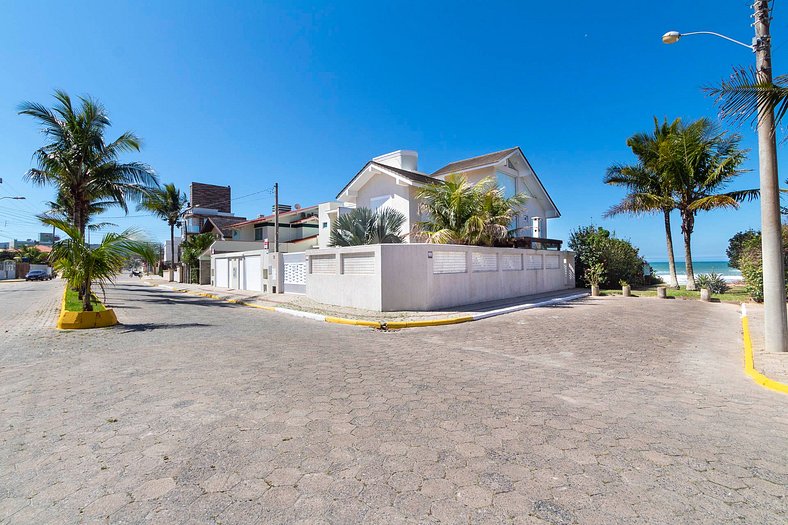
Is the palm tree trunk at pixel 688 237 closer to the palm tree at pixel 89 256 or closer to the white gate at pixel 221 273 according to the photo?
the palm tree at pixel 89 256

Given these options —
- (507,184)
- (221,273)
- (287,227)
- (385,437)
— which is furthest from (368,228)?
(287,227)

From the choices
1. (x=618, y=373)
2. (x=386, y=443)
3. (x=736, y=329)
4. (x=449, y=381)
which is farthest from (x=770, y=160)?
(x=386, y=443)

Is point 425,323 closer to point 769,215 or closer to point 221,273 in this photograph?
point 769,215

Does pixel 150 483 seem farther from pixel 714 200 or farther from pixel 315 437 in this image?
pixel 714 200

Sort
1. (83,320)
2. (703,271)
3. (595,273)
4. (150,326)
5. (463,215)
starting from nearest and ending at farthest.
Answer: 1. (83,320)
2. (150,326)
3. (463,215)
4. (595,273)
5. (703,271)

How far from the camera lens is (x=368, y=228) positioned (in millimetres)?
16188

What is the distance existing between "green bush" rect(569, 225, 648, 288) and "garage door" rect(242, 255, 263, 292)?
19.8m

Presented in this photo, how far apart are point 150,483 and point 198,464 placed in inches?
13.7

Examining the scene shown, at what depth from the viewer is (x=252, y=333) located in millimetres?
9688

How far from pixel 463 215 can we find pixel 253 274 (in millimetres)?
13917

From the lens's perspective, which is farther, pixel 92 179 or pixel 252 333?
pixel 92 179

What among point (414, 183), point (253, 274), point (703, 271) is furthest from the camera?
point (703, 271)

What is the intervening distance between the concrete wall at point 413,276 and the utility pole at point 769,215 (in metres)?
8.63

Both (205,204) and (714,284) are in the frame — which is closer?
(714,284)
